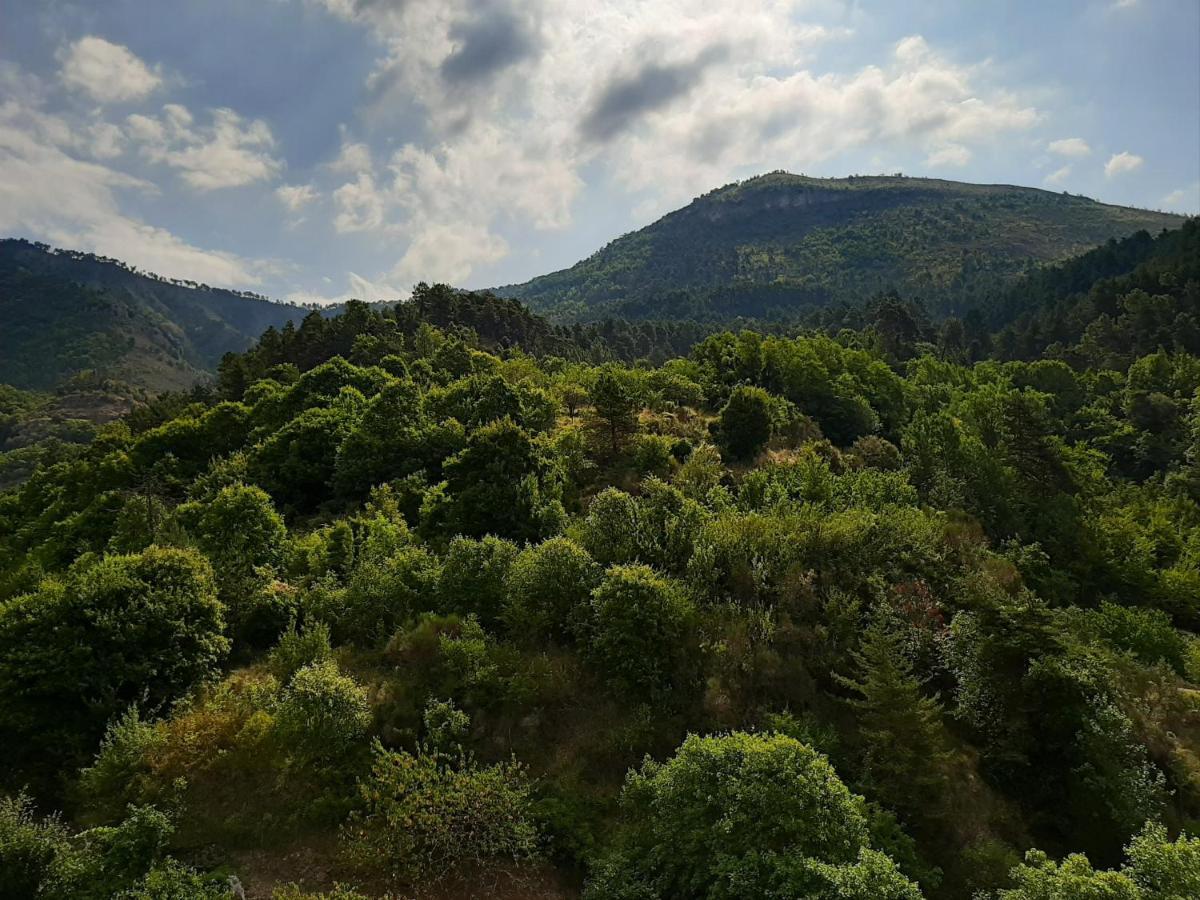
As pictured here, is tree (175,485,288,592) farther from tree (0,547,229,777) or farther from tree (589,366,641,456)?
tree (589,366,641,456)

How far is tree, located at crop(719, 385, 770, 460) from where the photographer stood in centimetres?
4031

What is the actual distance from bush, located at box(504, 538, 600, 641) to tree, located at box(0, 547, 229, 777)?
7494 mm

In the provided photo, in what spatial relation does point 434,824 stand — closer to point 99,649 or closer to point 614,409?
point 99,649

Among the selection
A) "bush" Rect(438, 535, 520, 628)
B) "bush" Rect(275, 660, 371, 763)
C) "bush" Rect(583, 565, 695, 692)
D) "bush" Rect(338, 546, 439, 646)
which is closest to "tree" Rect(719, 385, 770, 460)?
"bush" Rect(438, 535, 520, 628)

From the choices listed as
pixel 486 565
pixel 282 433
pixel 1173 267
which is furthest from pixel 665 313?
pixel 486 565

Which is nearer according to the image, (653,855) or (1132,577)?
(653,855)

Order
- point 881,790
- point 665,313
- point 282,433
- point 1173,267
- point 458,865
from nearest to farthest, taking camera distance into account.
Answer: point 458,865 < point 881,790 < point 282,433 < point 1173,267 < point 665,313

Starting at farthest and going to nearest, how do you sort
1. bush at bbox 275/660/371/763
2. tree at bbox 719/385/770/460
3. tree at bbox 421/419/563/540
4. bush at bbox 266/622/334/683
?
tree at bbox 719/385/770/460 → tree at bbox 421/419/563/540 → bush at bbox 266/622/334/683 → bush at bbox 275/660/371/763

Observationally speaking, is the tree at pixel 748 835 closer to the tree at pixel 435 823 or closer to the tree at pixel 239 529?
the tree at pixel 435 823

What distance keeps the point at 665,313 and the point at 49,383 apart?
17975cm

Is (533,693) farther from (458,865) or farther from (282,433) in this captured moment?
(282,433)

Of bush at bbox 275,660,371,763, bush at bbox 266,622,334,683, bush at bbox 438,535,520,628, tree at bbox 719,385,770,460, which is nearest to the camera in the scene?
bush at bbox 275,660,371,763

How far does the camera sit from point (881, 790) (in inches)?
517

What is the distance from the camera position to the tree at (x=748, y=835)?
366 inches
